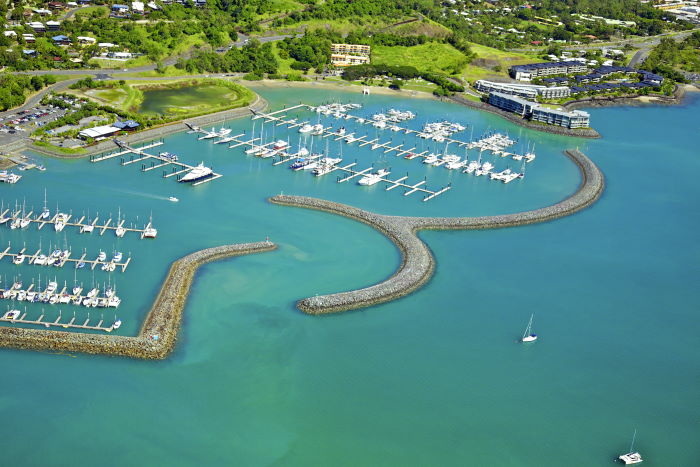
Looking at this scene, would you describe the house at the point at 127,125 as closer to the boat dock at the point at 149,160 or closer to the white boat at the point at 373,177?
the boat dock at the point at 149,160

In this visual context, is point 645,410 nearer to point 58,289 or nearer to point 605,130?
point 58,289

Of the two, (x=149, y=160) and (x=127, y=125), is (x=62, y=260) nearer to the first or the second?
(x=149, y=160)

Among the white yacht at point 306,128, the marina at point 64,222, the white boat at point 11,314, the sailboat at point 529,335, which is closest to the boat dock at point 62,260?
the marina at point 64,222

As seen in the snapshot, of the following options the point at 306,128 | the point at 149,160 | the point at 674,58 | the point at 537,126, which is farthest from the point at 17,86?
the point at 674,58

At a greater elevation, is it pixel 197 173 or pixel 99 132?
pixel 99 132

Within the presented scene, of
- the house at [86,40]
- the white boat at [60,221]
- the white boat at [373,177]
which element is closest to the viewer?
the white boat at [60,221]
